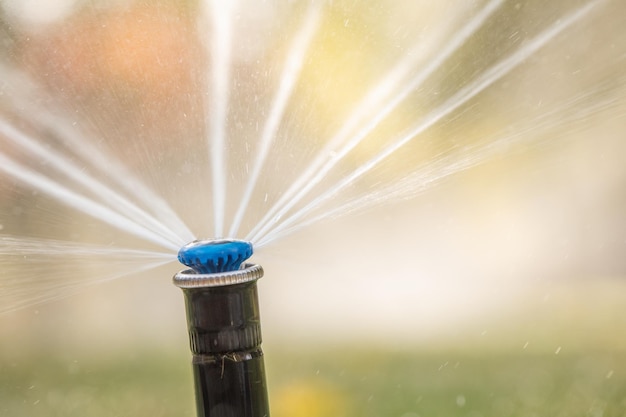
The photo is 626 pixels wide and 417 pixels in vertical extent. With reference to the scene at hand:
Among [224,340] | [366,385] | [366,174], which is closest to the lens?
[224,340]

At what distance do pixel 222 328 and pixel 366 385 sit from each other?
2432 mm

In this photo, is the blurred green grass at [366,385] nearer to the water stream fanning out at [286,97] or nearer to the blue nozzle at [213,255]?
the water stream fanning out at [286,97]

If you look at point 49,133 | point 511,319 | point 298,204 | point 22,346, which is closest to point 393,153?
point 298,204

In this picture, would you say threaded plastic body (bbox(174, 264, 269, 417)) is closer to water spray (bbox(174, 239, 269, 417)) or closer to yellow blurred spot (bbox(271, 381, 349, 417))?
water spray (bbox(174, 239, 269, 417))

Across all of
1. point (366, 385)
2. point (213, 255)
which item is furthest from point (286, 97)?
point (213, 255)

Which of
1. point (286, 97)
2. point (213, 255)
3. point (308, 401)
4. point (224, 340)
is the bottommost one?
point (308, 401)

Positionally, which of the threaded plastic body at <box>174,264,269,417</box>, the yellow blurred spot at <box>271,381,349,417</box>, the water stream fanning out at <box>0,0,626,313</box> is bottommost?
the yellow blurred spot at <box>271,381,349,417</box>

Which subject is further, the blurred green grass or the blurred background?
the blurred background

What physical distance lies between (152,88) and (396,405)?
1959mm

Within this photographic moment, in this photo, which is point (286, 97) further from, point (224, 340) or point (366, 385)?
point (224, 340)

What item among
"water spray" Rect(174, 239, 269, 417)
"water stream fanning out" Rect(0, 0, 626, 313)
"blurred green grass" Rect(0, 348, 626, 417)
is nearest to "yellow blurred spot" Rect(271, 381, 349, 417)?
"blurred green grass" Rect(0, 348, 626, 417)

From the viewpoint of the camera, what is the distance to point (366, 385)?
12.4 feet

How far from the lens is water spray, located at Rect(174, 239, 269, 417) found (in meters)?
1.47

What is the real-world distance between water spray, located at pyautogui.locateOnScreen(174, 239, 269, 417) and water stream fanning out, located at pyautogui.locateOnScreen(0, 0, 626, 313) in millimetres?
2238
